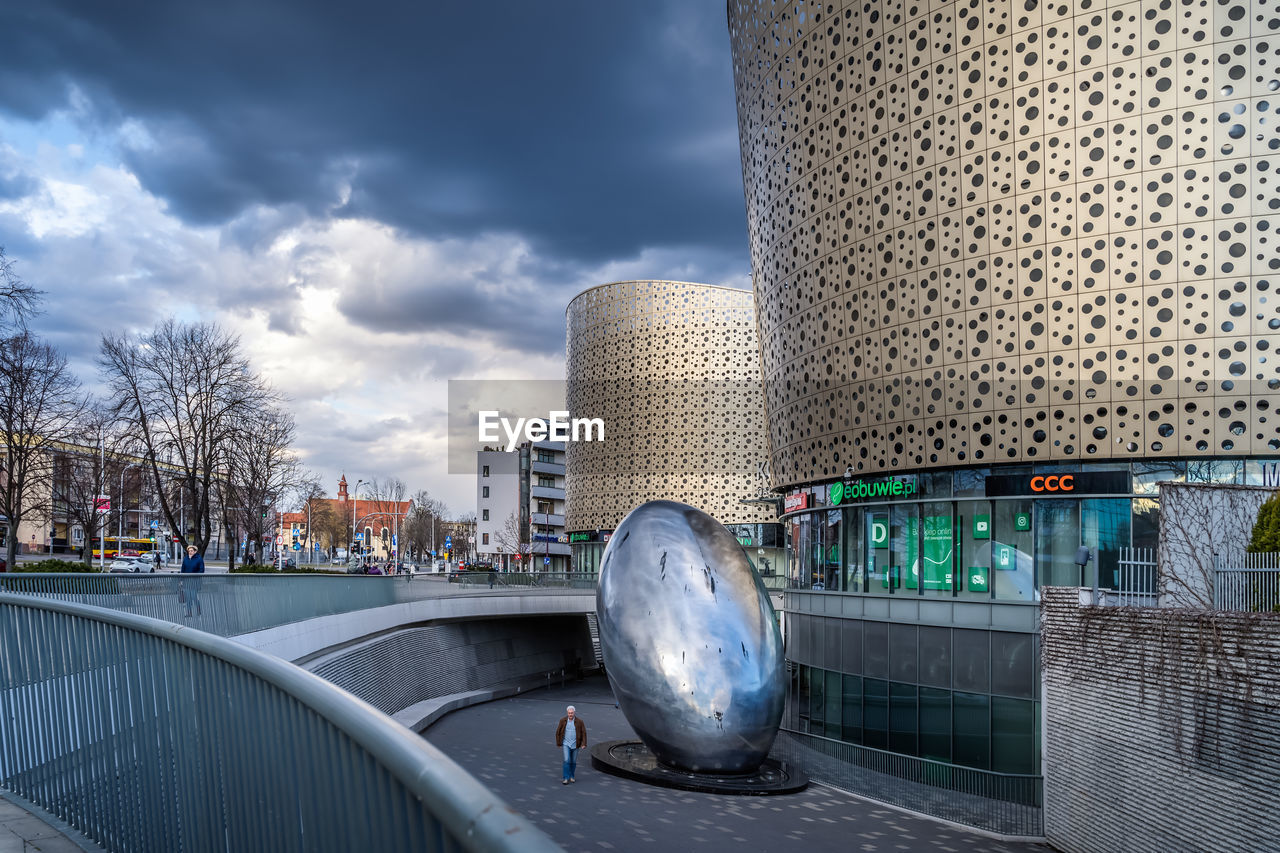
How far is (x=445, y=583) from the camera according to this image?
40875mm

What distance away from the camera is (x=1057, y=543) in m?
26.5

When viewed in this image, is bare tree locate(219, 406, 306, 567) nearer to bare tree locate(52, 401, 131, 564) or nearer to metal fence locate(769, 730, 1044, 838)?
bare tree locate(52, 401, 131, 564)

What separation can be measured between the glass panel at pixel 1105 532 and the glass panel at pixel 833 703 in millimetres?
8493

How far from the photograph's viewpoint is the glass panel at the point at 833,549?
32875 mm

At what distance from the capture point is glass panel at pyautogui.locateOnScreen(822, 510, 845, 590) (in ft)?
108

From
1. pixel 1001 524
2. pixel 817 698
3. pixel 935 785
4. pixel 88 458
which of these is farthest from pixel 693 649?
pixel 88 458

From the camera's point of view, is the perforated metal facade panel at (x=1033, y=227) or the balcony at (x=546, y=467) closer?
the perforated metal facade panel at (x=1033, y=227)

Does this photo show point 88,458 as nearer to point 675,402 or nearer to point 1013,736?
point 1013,736

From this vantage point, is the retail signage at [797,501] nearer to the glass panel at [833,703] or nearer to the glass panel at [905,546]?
the glass panel at [905,546]

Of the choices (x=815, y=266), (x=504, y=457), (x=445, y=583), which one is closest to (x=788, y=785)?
(x=815, y=266)

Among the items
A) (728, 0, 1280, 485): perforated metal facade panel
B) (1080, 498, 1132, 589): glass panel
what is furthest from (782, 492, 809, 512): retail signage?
(1080, 498, 1132, 589): glass panel

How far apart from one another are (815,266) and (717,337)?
145ft

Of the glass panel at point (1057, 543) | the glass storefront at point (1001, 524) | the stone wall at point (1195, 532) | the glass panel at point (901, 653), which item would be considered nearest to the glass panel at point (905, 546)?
the glass storefront at point (1001, 524)

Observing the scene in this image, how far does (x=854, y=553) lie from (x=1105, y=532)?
7997 millimetres
